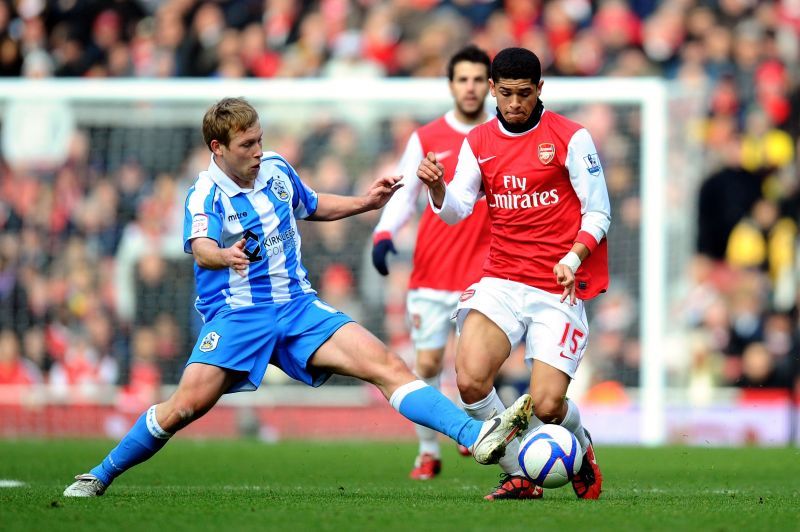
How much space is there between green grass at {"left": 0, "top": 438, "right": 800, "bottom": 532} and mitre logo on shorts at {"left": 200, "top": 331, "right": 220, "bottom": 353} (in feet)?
2.54

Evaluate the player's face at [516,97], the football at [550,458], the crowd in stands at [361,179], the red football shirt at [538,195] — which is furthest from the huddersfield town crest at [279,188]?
the crowd in stands at [361,179]

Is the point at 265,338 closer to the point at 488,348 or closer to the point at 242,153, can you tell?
the point at 242,153

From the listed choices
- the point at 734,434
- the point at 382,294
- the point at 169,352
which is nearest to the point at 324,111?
the point at 382,294

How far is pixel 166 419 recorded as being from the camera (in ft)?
22.6

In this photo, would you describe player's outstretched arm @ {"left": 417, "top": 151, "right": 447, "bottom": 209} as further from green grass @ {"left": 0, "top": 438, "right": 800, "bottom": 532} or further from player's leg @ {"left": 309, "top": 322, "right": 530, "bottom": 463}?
green grass @ {"left": 0, "top": 438, "right": 800, "bottom": 532}

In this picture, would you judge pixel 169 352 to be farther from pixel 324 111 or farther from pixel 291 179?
pixel 291 179

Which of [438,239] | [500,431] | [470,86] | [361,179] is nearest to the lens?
[500,431]

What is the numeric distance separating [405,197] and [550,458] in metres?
3.09

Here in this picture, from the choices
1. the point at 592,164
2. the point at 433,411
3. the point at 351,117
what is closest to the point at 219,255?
the point at 433,411

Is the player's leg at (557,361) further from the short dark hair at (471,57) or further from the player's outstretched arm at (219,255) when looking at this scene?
the short dark hair at (471,57)

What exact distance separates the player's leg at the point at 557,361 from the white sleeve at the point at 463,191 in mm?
644

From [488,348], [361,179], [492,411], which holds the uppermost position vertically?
[361,179]

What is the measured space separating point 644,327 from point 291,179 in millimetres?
6395

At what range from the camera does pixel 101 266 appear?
1369 cm
